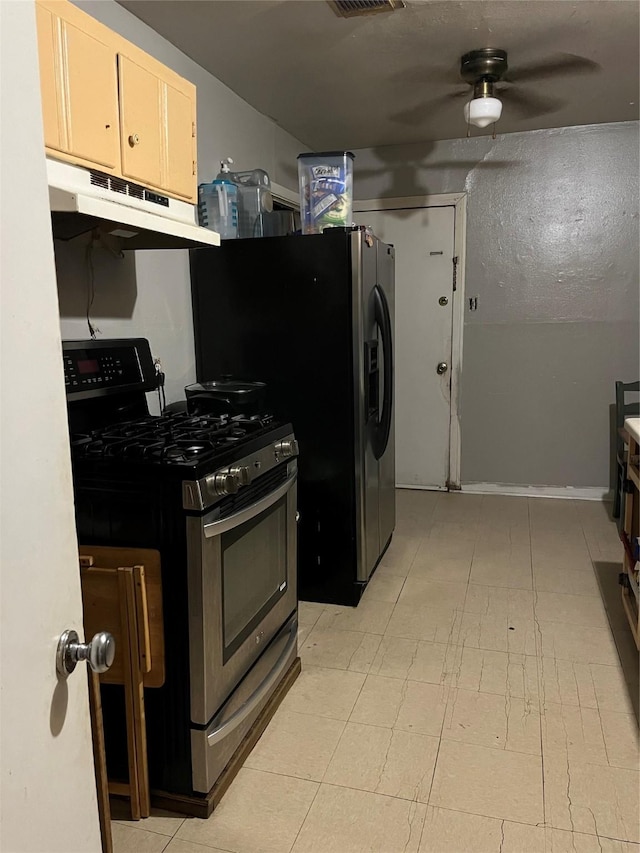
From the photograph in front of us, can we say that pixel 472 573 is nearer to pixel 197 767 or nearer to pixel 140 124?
pixel 197 767

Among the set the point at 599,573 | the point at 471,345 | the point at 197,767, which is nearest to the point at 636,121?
the point at 471,345

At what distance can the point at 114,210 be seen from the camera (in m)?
1.58

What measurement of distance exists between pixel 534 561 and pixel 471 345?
5.45ft

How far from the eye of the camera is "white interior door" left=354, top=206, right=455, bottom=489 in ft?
14.3

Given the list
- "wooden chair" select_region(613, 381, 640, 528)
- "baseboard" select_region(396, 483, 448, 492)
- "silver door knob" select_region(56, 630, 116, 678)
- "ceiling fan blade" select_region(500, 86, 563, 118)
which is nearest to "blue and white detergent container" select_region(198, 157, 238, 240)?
"ceiling fan blade" select_region(500, 86, 563, 118)

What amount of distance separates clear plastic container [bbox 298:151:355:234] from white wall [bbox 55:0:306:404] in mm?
504

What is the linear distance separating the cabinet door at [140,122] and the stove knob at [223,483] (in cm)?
85

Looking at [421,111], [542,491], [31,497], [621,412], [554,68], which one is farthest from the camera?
[542,491]

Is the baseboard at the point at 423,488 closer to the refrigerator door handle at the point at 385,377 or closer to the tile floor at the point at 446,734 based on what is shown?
the tile floor at the point at 446,734

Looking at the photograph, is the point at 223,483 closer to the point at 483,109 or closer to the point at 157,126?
the point at 157,126

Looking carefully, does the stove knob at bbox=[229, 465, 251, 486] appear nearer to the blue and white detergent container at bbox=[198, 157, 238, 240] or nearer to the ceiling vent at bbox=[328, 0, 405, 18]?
the blue and white detergent container at bbox=[198, 157, 238, 240]

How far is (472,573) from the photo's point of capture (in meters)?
3.17

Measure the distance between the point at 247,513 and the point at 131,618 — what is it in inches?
15.7

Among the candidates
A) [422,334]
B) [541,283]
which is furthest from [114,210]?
[541,283]
